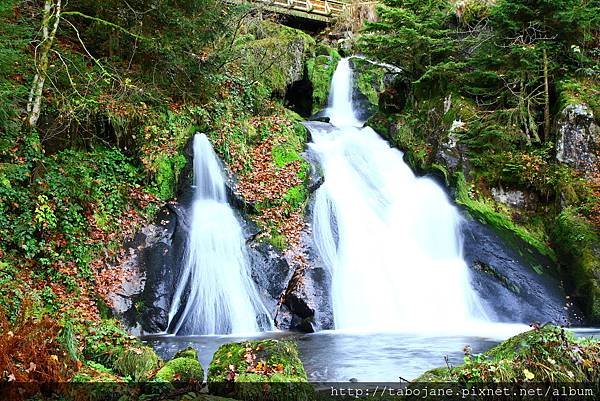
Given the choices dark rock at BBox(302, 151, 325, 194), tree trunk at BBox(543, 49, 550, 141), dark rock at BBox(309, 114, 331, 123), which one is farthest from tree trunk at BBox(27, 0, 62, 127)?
tree trunk at BBox(543, 49, 550, 141)

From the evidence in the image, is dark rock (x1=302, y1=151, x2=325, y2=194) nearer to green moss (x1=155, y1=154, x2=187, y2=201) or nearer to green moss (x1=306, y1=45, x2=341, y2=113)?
green moss (x1=155, y1=154, x2=187, y2=201)

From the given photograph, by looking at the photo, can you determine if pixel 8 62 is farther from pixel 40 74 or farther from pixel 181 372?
pixel 181 372

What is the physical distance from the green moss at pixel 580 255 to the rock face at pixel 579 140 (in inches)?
53.8

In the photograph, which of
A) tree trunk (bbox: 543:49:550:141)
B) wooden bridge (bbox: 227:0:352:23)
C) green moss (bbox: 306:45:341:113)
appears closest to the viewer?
tree trunk (bbox: 543:49:550:141)

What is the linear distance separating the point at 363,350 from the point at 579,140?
27.5 ft

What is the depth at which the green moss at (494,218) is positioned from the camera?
421 inches

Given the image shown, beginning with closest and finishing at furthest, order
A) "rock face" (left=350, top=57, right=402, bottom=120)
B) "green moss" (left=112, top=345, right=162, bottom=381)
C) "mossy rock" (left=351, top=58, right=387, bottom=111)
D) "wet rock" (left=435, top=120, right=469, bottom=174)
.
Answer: "green moss" (left=112, top=345, right=162, bottom=381) → "wet rock" (left=435, top=120, right=469, bottom=174) → "rock face" (left=350, top=57, right=402, bottom=120) → "mossy rock" (left=351, top=58, right=387, bottom=111)

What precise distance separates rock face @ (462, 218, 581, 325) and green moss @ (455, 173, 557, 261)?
0.26 metres

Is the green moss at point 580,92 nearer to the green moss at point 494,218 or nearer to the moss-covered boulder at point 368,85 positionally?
the green moss at point 494,218

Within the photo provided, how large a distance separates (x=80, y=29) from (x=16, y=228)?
6.20 metres

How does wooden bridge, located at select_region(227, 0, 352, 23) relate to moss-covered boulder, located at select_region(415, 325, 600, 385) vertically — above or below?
above

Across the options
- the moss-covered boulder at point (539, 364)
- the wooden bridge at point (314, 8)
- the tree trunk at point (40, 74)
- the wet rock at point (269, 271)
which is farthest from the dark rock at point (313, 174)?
the wooden bridge at point (314, 8)

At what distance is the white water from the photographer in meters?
8.99

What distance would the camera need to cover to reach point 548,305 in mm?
9180
